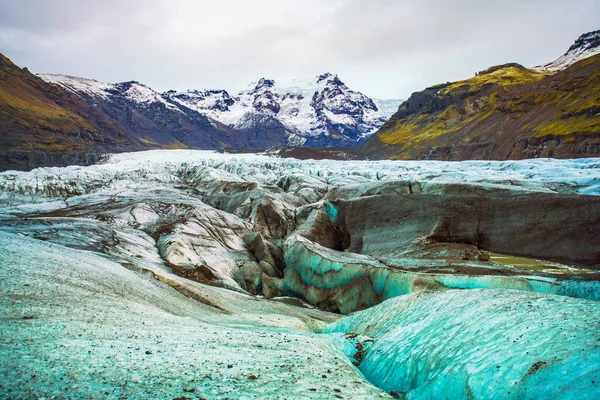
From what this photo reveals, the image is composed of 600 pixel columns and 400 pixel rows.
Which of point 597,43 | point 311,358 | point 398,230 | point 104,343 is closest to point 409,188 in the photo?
point 398,230

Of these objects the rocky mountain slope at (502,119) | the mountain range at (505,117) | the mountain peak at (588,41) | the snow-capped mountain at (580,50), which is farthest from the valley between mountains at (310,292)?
the mountain peak at (588,41)

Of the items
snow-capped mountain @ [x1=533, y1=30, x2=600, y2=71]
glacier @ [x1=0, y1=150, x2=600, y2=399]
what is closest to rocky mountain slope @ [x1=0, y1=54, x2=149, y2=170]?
glacier @ [x1=0, y1=150, x2=600, y2=399]

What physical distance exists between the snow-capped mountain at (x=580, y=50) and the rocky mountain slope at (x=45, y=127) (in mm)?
164965

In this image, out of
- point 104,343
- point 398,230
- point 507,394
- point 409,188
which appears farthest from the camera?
point 409,188

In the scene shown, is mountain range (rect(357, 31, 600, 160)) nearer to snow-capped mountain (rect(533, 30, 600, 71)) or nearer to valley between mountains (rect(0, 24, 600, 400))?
snow-capped mountain (rect(533, 30, 600, 71))

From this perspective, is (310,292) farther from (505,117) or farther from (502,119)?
(505,117)

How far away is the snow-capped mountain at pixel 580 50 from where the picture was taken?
493ft

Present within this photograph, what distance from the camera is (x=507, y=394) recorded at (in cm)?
511

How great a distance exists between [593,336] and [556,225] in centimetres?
1672

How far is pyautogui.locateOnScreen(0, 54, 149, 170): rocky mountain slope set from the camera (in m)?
111

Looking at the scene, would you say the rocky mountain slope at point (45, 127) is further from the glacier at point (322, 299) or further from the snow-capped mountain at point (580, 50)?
the snow-capped mountain at point (580, 50)

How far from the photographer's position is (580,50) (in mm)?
154750

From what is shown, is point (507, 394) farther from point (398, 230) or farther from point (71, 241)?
point (398, 230)

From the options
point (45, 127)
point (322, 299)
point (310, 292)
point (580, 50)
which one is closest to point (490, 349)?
point (322, 299)
